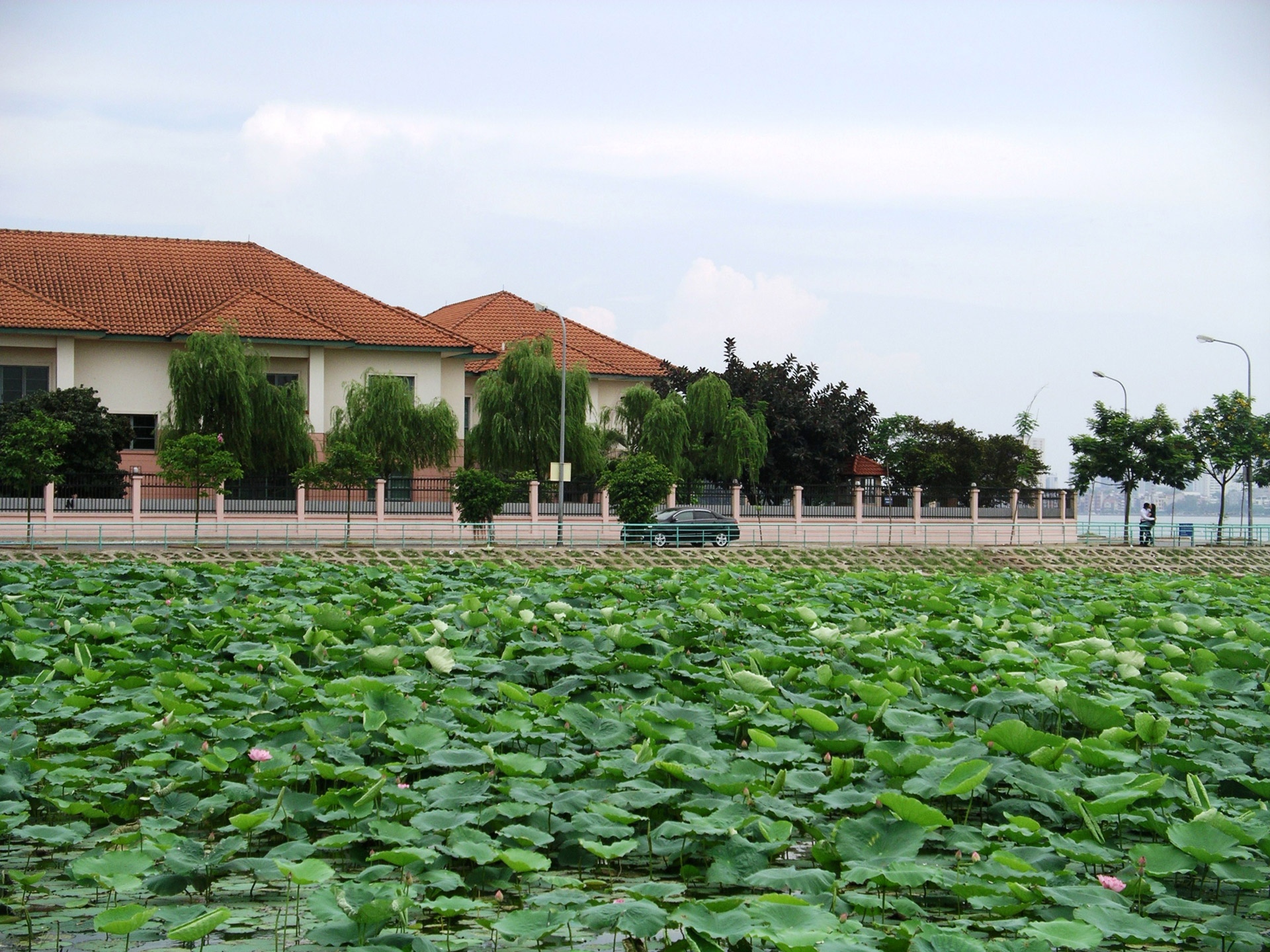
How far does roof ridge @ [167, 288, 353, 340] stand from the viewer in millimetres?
35250

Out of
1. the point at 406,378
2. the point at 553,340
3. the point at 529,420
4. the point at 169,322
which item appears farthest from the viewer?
the point at 553,340

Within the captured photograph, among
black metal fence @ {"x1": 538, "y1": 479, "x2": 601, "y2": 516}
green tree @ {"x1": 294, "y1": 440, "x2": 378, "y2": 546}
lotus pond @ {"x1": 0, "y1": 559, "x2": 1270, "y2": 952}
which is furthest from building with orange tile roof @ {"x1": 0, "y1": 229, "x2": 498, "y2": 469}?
lotus pond @ {"x1": 0, "y1": 559, "x2": 1270, "y2": 952}

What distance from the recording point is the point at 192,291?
3756cm

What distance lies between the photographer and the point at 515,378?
118 ft

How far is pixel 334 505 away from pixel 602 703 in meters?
24.1

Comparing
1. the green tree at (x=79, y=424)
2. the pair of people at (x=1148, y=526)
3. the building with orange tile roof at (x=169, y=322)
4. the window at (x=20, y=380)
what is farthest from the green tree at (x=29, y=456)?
the pair of people at (x=1148, y=526)

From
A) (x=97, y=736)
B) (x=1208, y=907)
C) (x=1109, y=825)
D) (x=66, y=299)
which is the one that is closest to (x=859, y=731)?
(x=1109, y=825)

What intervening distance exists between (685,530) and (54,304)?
20339mm

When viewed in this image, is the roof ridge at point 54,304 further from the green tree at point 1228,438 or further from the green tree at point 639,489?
the green tree at point 1228,438

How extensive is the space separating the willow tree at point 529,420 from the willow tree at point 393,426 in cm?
109

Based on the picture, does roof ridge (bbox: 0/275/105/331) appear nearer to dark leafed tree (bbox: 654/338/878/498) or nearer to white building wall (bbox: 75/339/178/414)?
white building wall (bbox: 75/339/178/414)

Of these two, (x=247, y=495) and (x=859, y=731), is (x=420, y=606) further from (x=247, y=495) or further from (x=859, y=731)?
(x=247, y=495)

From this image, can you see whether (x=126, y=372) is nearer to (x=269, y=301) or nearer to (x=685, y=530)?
(x=269, y=301)

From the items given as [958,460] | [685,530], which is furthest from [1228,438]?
[685,530]
